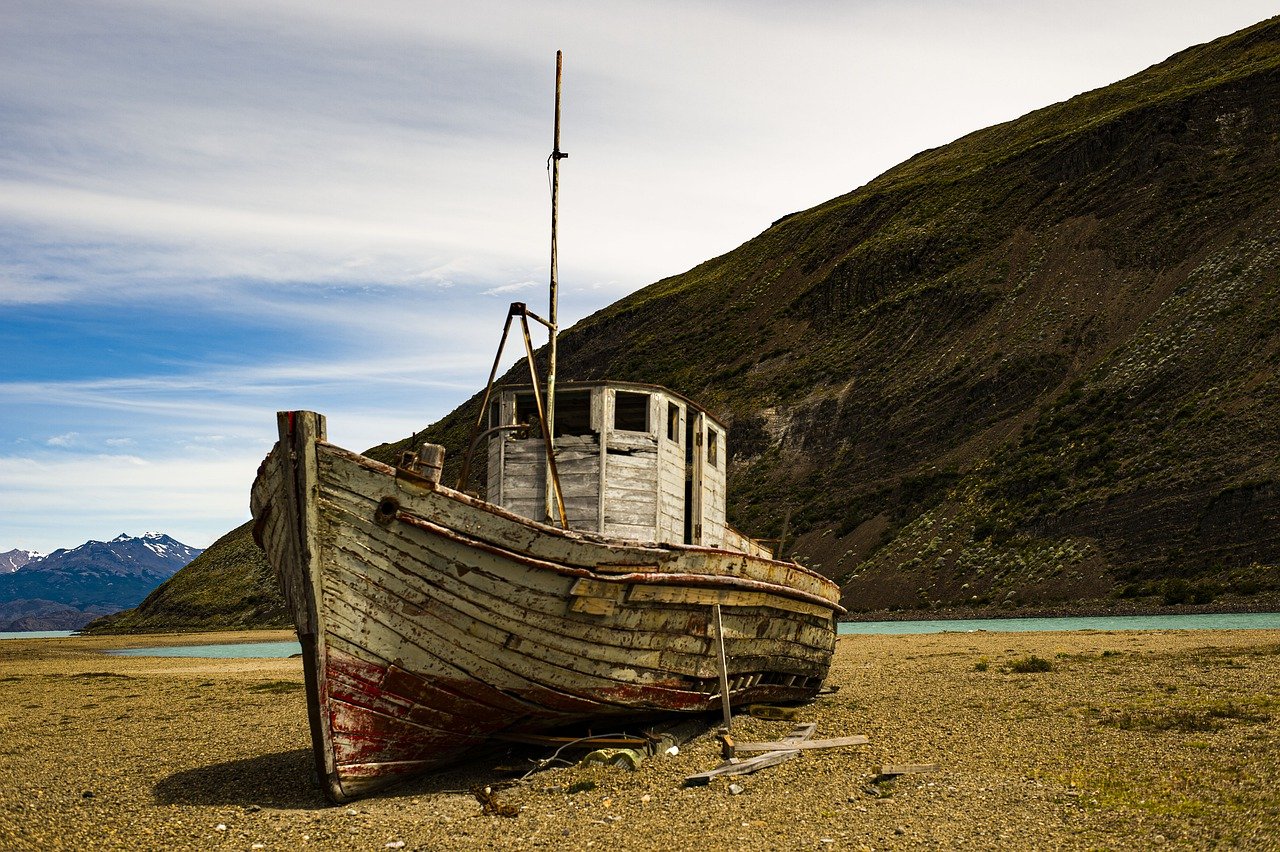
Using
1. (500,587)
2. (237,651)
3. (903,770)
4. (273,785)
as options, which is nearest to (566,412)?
(500,587)

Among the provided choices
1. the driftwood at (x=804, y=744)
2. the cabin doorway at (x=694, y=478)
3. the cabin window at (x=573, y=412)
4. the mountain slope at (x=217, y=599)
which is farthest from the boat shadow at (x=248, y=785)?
the mountain slope at (x=217, y=599)

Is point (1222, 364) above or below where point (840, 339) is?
below

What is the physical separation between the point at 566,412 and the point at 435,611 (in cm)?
456

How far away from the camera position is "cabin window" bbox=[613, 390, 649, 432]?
1595cm

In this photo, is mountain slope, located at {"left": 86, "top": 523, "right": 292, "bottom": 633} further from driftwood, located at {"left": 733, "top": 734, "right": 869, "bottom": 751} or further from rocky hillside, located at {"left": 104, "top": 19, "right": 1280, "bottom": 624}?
driftwood, located at {"left": 733, "top": 734, "right": 869, "bottom": 751}

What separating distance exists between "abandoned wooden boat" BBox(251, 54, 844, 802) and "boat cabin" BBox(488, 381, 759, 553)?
0.03 m

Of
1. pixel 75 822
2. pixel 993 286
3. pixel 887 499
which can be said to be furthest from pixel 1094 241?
pixel 75 822

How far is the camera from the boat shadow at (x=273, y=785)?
12.9 m

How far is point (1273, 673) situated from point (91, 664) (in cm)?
4345

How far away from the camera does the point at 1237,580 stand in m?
58.7

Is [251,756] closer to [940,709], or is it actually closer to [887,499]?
[940,709]

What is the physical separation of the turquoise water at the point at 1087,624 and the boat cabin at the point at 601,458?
31982 mm

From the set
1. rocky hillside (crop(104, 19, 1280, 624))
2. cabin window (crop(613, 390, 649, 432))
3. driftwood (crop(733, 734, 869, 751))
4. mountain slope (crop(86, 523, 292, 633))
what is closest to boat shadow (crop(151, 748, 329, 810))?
driftwood (crop(733, 734, 869, 751))

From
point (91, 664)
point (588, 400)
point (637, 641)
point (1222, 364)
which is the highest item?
point (1222, 364)
